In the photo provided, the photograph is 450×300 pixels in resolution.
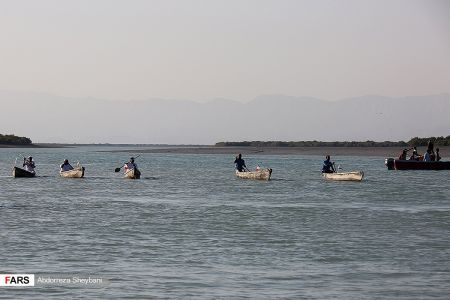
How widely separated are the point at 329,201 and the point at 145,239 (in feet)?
64.3

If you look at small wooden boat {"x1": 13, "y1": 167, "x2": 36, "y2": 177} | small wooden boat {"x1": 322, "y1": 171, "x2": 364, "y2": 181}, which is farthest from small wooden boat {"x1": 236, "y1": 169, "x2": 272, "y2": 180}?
small wooden boat {"x1": 13, "y1": 167, "x2": 36, "y2": 177}

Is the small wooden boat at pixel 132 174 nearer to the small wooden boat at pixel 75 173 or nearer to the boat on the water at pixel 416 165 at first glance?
the small wooden boat at pixel 75 173

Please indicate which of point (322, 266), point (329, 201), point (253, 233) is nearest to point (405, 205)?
point (329, 201)

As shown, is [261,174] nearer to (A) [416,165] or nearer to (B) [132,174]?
(B) [132,174]

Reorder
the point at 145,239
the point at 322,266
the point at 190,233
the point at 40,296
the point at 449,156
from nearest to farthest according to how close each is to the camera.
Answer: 1. the point at 40,296
2. the point at 322,266
3. the point at 145,239
4. the point at 190,233
5. the point at 449,156

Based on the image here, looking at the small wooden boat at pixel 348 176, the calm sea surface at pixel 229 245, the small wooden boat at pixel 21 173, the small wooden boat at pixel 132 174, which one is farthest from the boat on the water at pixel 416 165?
the small wooden boat at pixel 21 173

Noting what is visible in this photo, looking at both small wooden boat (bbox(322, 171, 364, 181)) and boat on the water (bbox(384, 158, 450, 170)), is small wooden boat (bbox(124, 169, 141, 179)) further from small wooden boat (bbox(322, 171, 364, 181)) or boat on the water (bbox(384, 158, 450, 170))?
boat on the water (bbox(384, 158, 450, 170))

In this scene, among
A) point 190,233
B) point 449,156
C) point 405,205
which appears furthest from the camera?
point 449,156

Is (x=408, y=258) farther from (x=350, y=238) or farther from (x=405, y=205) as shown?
(x=405, y=205)

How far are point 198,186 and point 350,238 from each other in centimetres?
3233

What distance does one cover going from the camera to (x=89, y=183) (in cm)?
6397

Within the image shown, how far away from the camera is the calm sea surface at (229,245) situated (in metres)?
20.2

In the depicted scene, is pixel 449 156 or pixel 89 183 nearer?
pixel 89 183

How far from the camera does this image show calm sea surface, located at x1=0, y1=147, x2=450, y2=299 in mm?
20219
